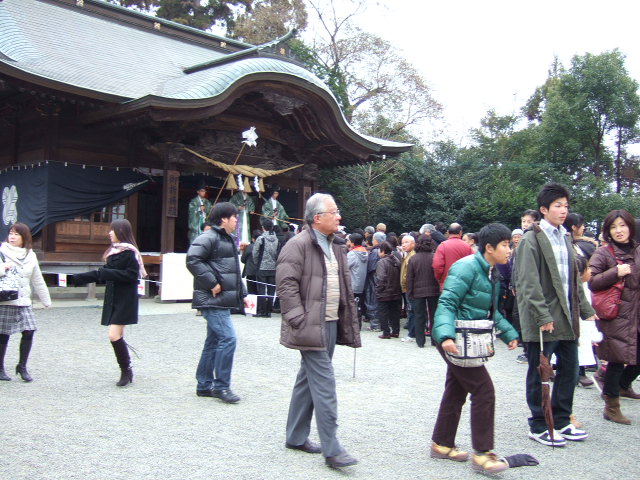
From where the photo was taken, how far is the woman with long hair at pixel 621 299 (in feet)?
16.4

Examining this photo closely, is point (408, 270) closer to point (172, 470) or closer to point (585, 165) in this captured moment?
point (172, 470)

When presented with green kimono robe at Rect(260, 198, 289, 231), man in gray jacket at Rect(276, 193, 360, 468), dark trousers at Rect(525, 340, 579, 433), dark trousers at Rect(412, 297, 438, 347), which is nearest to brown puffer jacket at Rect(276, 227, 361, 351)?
man in gray jacket at Rect(276, 193, 360, 468)

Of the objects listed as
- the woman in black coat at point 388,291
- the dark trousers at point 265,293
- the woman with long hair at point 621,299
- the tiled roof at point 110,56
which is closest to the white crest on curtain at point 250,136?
the tiled roof at point 110,56

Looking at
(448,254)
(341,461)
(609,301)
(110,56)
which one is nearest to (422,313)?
(448,254)

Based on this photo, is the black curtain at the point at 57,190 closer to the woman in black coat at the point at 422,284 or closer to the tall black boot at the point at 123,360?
the woman in black coat at the point at 422,284

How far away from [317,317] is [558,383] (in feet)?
6.29

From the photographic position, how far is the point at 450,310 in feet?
12.4

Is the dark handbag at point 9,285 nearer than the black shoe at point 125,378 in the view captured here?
Yes

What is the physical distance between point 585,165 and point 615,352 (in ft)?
55.9

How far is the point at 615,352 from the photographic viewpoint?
4.99 m

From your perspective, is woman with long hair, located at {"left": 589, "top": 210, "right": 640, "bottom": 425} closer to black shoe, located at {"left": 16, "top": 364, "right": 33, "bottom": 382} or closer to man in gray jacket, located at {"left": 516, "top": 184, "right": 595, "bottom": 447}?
man in gray jacket, located at {"left": 516, "top": 184, "right": 595, "bottom": 447}

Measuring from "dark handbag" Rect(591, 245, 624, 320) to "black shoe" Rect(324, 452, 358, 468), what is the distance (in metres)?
2.71

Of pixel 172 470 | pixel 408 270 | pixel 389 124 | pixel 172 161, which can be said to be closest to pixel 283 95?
pixel 172 161

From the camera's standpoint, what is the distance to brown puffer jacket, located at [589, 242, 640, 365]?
4984mm
